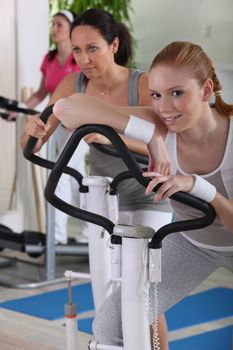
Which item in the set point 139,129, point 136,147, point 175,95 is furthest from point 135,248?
point 136,147

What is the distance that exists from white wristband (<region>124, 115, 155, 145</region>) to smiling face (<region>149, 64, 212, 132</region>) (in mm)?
103

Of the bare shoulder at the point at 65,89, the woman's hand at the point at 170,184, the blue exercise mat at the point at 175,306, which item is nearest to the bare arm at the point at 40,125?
the bare shoulder at the point at 65,89

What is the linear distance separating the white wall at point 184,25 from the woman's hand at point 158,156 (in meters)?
4.04

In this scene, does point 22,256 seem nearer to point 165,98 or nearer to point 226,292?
point 226,292

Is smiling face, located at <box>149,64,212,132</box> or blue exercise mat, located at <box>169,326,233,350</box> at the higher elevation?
smiling face, located at <box>149,64,212,132</box>

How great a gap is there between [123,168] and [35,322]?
43.7 inches

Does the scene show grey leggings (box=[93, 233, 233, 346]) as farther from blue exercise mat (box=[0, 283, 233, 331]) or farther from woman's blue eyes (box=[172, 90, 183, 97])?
blue exercise mat (box=[0, 283, 233, 331])

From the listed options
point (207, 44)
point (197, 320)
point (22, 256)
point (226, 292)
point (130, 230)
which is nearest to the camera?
point (130, 230)

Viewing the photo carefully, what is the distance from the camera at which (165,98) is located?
81.4 inches

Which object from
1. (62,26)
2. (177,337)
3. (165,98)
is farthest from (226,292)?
(165,98)

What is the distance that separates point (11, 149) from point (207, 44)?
1.83m

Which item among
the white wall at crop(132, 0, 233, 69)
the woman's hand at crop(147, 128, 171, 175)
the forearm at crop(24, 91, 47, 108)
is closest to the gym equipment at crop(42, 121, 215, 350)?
the woman's hand at crop(147, 128, 171, 175)

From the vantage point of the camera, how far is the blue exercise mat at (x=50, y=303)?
13.1 feet

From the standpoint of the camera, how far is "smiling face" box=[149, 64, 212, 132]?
81.4 inches
